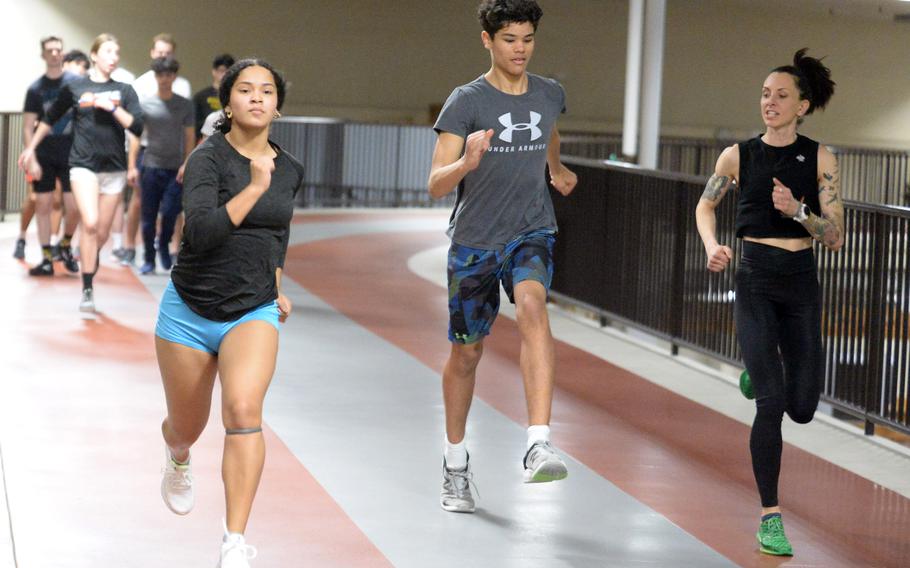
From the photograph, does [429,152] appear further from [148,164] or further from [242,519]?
[242,519]

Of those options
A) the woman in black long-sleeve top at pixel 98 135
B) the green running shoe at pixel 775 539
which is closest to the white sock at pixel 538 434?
the green running shoe at pixel 775 539

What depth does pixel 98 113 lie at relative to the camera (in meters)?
11.4

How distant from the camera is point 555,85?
6.05 metres

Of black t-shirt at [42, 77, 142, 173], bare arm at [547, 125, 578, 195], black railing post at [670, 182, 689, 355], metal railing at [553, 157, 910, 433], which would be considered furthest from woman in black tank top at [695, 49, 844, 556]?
black t-shirt at [42, 77, 142, 173]

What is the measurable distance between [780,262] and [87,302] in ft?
22.1

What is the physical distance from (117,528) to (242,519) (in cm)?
125

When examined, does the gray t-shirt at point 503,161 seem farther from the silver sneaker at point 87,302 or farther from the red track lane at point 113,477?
the silver sneaker at point 87,302

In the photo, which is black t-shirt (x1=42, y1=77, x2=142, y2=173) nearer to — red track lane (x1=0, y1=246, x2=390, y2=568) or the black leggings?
red track lane (x1=0, y1=246, x2=390, y2=568)

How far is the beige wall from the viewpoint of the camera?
25688mm

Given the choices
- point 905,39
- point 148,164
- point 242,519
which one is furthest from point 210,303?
point 905,39

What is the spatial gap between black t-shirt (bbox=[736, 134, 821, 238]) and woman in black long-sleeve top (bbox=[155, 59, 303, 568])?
1.92m

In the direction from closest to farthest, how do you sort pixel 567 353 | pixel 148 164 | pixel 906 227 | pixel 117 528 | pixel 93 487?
pixel 117 528 → pixel 93 487 → pixel 906 227 → pixel 567 353 → pixel 148 164

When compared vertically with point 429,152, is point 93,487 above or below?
below

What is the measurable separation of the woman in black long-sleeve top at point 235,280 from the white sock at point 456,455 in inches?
54.2
